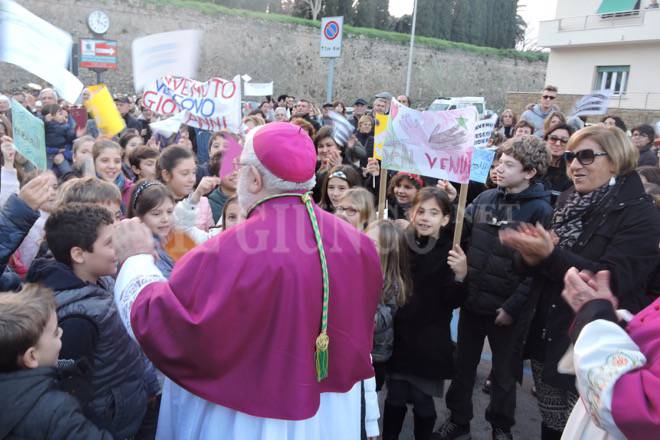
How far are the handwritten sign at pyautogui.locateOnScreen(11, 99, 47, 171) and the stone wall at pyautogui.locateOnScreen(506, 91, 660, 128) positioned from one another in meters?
23.0

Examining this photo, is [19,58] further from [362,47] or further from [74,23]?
[362,47]

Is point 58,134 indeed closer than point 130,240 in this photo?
No

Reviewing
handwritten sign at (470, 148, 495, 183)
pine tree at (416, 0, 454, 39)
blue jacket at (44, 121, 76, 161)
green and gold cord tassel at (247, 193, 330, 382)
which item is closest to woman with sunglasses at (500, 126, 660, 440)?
green and gold cord tassel at (247, 193, 330, 382)

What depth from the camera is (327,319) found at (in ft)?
6.30

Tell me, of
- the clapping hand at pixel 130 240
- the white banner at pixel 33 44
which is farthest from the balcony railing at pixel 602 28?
the clapping hand at pixel 130 240

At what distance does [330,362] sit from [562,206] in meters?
1.82

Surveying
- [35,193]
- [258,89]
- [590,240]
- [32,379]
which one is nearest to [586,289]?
[590,240]

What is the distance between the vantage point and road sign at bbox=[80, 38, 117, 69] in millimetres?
21859

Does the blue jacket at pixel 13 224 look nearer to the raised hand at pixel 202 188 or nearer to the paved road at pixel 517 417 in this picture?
the raised hand at pixel 202 188

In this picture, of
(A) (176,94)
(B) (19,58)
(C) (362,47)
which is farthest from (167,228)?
(C) (362,47)

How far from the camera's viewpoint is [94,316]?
6.81 feet

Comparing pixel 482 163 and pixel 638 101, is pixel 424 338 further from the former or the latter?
pixel 638 101

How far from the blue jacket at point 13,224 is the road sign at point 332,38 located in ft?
39.0

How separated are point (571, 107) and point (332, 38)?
1393 cm
